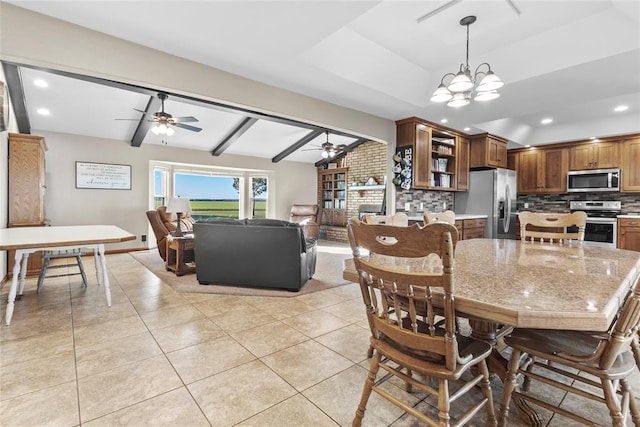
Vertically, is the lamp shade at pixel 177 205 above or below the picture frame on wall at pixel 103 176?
below

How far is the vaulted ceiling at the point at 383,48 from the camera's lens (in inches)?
93.0

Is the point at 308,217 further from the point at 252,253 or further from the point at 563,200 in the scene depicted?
the point at 563,200

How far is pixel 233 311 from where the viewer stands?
290 cm

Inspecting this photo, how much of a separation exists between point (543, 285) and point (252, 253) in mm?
2890

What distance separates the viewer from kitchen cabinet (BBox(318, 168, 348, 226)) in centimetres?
838

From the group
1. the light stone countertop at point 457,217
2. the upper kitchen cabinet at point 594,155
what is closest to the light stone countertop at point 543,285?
the light stone countertop at point 457,217

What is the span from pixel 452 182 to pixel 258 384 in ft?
17.2

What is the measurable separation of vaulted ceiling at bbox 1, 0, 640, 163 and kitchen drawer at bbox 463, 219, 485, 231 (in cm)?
169

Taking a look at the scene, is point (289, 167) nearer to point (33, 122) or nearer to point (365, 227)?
point (33, 122)

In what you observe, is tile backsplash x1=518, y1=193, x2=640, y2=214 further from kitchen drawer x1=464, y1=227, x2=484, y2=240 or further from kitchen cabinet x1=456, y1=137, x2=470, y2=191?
kitchen drawer x1=464, y1=227, x2=484, y2=240

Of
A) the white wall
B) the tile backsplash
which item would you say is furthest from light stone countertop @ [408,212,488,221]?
the white wall

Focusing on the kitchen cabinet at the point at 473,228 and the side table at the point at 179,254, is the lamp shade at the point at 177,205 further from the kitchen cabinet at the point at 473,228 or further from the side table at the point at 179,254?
the kitchen cabinet at the point at 473,228

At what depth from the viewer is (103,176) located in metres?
6.00

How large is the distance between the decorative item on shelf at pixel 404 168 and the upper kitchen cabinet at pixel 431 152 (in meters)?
0.03
